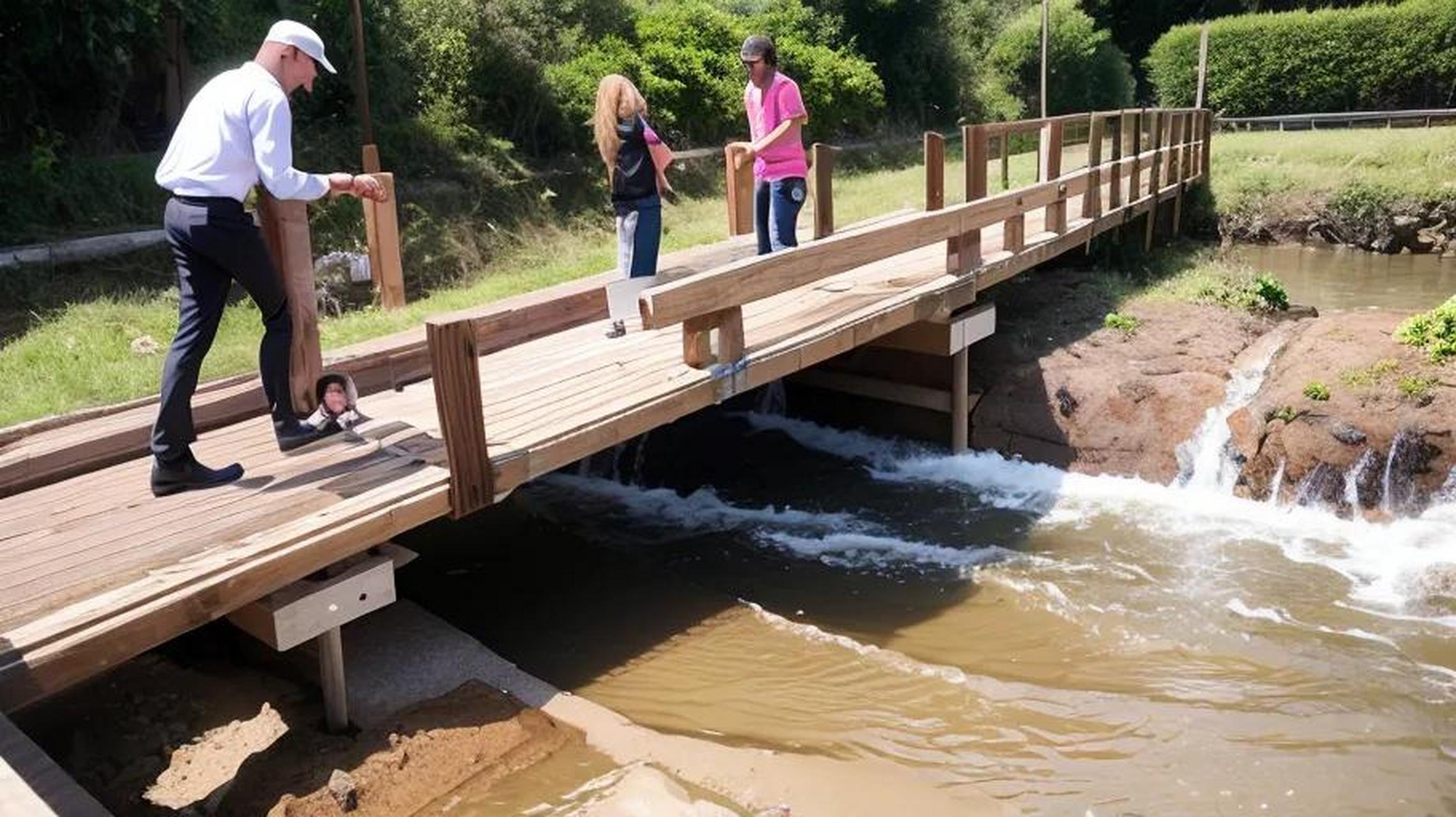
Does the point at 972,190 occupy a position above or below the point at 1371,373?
above

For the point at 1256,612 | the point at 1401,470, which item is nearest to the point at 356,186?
the point at 1256,612

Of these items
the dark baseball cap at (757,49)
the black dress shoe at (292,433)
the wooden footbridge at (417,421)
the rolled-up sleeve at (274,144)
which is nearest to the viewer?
the wooden footbridge at (417,421)

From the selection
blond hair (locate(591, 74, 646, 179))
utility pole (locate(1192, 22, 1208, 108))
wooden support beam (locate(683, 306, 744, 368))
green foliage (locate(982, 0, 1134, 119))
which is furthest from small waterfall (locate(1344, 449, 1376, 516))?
green foliage (locate(982, 0, 1134, 119))

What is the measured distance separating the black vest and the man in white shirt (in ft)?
8.02

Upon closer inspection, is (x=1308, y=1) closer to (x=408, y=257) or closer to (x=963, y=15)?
(x=963, y=15)

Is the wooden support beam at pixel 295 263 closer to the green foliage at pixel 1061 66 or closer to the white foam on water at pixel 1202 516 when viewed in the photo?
the white foam on water at pixel 1202 516

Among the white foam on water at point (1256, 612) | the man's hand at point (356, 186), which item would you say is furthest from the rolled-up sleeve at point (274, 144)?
the white foam on water at point (1256, 612)

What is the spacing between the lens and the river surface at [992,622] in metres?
5.49

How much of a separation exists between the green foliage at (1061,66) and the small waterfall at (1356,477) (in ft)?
83.1

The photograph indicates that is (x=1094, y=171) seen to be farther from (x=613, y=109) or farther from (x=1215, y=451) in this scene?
(x=613, y=109)

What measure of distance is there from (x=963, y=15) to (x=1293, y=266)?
18.2 meters

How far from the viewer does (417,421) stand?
658 centimetres

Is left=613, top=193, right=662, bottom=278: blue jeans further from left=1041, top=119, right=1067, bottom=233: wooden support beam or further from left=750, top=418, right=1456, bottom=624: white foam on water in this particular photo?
left=1041, top=119, right=1067, bottom=233: wooden support beam

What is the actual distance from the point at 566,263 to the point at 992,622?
8260 millimetres
